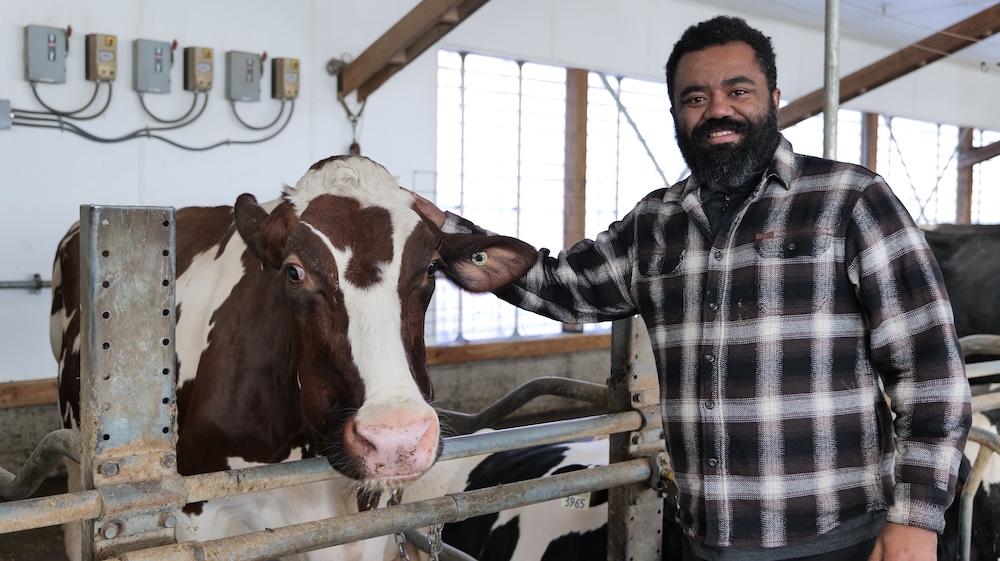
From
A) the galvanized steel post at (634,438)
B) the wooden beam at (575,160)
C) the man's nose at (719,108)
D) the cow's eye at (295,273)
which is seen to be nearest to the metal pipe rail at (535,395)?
the galvanized steel post at (634,438)

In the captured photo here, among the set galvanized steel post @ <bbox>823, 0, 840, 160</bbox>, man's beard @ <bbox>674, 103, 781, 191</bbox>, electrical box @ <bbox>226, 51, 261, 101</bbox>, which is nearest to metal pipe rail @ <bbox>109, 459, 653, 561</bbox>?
man's beard @ <bbox>674, 103, 781, 191</bbox>

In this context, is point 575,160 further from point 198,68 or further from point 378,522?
point 378,522

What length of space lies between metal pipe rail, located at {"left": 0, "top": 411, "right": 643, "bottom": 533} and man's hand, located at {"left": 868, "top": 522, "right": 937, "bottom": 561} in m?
0.55

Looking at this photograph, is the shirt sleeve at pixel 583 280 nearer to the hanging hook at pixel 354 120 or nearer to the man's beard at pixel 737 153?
the man's beard at pixel 737 153

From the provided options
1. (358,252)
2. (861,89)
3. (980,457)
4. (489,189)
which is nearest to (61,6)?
(489,189)

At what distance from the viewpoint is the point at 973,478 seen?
2.19 meters

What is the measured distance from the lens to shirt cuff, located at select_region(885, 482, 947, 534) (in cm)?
154

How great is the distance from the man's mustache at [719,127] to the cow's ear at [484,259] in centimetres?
41

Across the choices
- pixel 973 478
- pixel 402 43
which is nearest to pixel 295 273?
pixel 973 478

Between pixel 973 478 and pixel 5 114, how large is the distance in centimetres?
466

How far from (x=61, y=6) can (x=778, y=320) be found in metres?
4.66

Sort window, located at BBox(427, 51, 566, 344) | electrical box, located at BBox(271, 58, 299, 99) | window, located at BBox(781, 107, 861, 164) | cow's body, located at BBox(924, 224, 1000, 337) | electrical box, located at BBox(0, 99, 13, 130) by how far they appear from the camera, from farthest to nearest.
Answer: window, located at BBox(781, 107, 861, 164), window, located at BBox(427, 51, 566, 344), electrical box, located at BBox(271, 58, 299, 99), electrical box, located at BBox(0, 99, 13, 130), cow's body, located at BBox(924, 224, 1000, 337)

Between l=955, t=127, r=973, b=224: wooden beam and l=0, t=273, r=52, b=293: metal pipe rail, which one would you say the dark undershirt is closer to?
l=0, t=273, r=52, b=293: metal pipe rail

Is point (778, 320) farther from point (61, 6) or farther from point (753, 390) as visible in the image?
point (61, 6)
